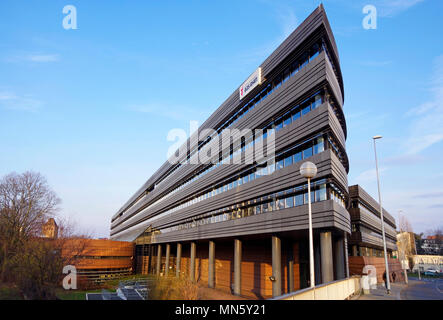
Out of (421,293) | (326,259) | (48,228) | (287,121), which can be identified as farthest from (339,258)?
(48,228)

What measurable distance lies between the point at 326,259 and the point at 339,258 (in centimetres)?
529

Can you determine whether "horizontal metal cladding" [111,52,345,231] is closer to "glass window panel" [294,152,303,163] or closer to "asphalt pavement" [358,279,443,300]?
"glass window panel" [294,152,303,163]

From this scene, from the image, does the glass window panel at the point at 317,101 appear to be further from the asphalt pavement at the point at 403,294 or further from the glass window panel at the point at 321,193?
the asphalt pavement at the point at 403,294

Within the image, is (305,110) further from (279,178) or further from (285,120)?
(279,178)

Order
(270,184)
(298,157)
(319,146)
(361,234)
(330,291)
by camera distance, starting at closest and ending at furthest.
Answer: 1. (330,291)
2. (319,146)
3. (298,157)
4. (270,184)
5. (361,234)

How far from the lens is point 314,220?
1869cm

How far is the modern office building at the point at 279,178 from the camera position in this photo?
19484 millimetres

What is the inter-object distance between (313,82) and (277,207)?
9626 millimetres

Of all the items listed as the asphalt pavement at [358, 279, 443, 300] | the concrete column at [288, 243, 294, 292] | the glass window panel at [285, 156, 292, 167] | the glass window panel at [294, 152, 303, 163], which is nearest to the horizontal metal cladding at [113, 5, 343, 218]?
the glass window panel at [294, 152, 303, 163]

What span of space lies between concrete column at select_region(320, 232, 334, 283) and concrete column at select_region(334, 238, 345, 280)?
4350mm

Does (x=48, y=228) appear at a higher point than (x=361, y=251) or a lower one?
higher

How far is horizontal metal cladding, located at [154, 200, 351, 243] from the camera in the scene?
59.1ft

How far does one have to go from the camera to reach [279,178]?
72.9 ft
